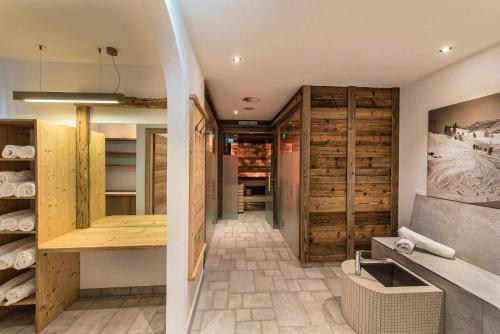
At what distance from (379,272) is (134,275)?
2798 mm

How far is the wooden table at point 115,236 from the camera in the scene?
2098 millimetres

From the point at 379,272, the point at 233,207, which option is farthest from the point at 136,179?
the point at 233,207

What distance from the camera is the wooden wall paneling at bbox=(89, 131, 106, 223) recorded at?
2562mm

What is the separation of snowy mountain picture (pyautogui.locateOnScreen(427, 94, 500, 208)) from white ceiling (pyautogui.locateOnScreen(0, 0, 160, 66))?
3.23m

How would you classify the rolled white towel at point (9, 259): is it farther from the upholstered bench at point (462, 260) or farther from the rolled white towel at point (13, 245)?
the upholstered bench at point (462, 260)

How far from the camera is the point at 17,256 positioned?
203 centimetres

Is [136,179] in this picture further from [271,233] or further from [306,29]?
[271,233]

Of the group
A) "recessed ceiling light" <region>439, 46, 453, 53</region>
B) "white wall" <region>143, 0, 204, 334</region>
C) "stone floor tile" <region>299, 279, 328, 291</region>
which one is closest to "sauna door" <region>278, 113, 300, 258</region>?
"stone floor tile" <region>299, 279, 328, 291</region>

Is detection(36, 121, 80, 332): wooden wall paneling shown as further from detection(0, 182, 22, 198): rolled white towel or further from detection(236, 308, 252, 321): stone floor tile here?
detection(236, 308, 252, 321): stone floor tile

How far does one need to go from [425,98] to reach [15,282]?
4.93m

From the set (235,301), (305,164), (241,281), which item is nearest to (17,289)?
(235,301)

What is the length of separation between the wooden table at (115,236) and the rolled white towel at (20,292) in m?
0.38

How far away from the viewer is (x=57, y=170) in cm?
228

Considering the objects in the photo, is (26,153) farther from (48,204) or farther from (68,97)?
(68,97)
